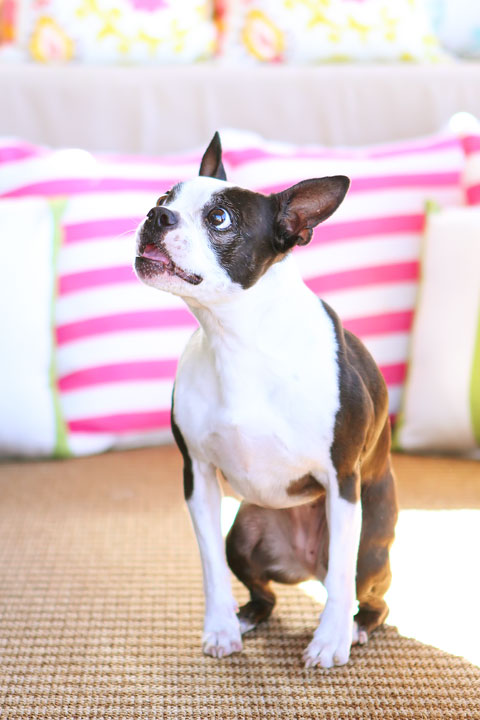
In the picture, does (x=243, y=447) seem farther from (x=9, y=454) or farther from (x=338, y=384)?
(x=9, y=454)

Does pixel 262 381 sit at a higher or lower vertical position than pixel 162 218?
lower

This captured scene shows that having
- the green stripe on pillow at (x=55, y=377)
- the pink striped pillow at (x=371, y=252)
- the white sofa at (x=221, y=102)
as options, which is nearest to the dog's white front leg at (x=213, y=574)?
the green stripe on pillow at (x=55, y=377)

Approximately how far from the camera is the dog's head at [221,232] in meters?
0.83

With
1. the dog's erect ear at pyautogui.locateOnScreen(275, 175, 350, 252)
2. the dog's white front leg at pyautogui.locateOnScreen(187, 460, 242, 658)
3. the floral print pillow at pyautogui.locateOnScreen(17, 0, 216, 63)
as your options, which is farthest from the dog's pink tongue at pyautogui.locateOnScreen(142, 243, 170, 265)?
the floral print pillow at pyautogui.locateOnScreen(17, 0, 216, 63)

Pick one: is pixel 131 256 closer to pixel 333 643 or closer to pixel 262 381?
pixel 262 381

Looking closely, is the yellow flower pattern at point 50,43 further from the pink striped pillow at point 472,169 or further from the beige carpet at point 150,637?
the beige carpet at point 150,637

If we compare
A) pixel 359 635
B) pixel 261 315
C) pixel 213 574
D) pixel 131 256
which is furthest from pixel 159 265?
pixel 131 256

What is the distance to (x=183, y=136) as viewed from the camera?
6.27 ft

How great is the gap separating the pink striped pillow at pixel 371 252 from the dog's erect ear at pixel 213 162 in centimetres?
65

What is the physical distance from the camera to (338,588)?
0.86 metres

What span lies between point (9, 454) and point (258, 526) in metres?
0.70

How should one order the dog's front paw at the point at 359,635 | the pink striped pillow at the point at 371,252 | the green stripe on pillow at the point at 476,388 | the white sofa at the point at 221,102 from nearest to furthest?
the dog's front paw at the point at 359,635, the green stripe on pillow at the point at 476,388, the pink striped pillow at the point at 371,252, the white sofa at the point at 221,102

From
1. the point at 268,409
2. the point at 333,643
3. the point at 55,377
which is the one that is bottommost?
the point at 55,377

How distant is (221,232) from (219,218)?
0.05ft
